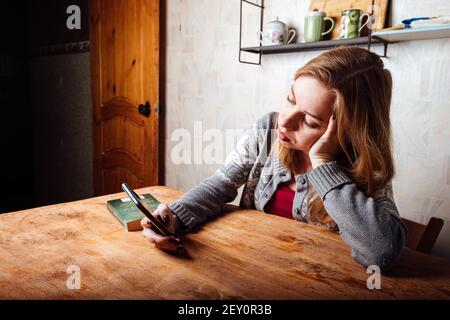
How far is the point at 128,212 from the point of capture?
41.8 inches

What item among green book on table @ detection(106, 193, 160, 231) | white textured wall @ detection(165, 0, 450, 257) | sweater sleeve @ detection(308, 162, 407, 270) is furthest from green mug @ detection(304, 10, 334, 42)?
green book on table @ detection(106, 193, 160, 231)

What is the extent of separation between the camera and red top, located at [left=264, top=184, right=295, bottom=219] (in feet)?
4.10

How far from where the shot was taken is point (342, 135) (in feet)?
3.44

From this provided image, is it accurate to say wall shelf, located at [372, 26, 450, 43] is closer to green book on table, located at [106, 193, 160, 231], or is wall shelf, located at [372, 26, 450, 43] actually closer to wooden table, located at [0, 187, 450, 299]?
wooden table, located at [0, 187, 450, 299]

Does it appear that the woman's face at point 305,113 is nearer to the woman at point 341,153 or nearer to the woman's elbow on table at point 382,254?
the woman at point 341,153

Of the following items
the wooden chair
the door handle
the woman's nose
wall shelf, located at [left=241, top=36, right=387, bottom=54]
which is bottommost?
the wooden chair

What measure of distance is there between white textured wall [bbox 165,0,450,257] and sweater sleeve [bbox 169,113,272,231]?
842 mm

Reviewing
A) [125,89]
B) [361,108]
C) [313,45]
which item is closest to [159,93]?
[125,89]

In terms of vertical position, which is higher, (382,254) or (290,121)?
(290,121)

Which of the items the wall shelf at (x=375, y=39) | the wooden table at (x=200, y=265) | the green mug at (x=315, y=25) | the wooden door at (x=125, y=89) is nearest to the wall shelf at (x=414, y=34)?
the wall shelf at (x=375, y=39)

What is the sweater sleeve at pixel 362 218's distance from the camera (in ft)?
2.71

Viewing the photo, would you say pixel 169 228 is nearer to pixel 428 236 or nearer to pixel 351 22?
pixel 428 236

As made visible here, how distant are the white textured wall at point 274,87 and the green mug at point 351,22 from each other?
18 cm

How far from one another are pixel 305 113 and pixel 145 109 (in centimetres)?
207
